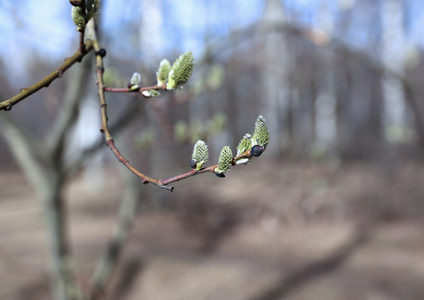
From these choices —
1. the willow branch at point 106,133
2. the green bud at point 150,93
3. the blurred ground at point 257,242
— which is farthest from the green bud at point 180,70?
the blurred ground at point 257,242

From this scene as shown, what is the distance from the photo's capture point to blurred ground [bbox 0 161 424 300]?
547 cm

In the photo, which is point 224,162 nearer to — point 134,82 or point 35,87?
point 134,82

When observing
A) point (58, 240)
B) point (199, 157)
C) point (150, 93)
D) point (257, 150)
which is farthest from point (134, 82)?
point (58, 240)

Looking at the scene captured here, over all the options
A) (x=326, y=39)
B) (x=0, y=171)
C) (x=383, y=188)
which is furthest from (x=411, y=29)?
(x=0, y=171)

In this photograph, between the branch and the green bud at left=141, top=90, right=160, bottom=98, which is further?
the green bud at left=141, top=90, right=160, bottom=98

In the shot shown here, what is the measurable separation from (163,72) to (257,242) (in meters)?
7.43

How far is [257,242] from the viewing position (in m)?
7.93

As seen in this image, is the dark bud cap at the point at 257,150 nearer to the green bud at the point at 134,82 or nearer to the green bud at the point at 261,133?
the green bud at the point at 261,133

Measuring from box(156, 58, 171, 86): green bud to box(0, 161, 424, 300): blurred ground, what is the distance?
2783 mm

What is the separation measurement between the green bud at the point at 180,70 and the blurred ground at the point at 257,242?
2.83m

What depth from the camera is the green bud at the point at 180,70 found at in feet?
2.80

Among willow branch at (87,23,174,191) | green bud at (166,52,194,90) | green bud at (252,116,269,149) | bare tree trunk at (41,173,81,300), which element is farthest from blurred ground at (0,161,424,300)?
green bud at (252,116,269,149)

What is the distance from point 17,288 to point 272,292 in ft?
12.1

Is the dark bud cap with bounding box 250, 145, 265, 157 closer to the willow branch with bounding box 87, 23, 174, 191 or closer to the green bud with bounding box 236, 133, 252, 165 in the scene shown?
the green bud with bounding box 236, 133, 252, 165
